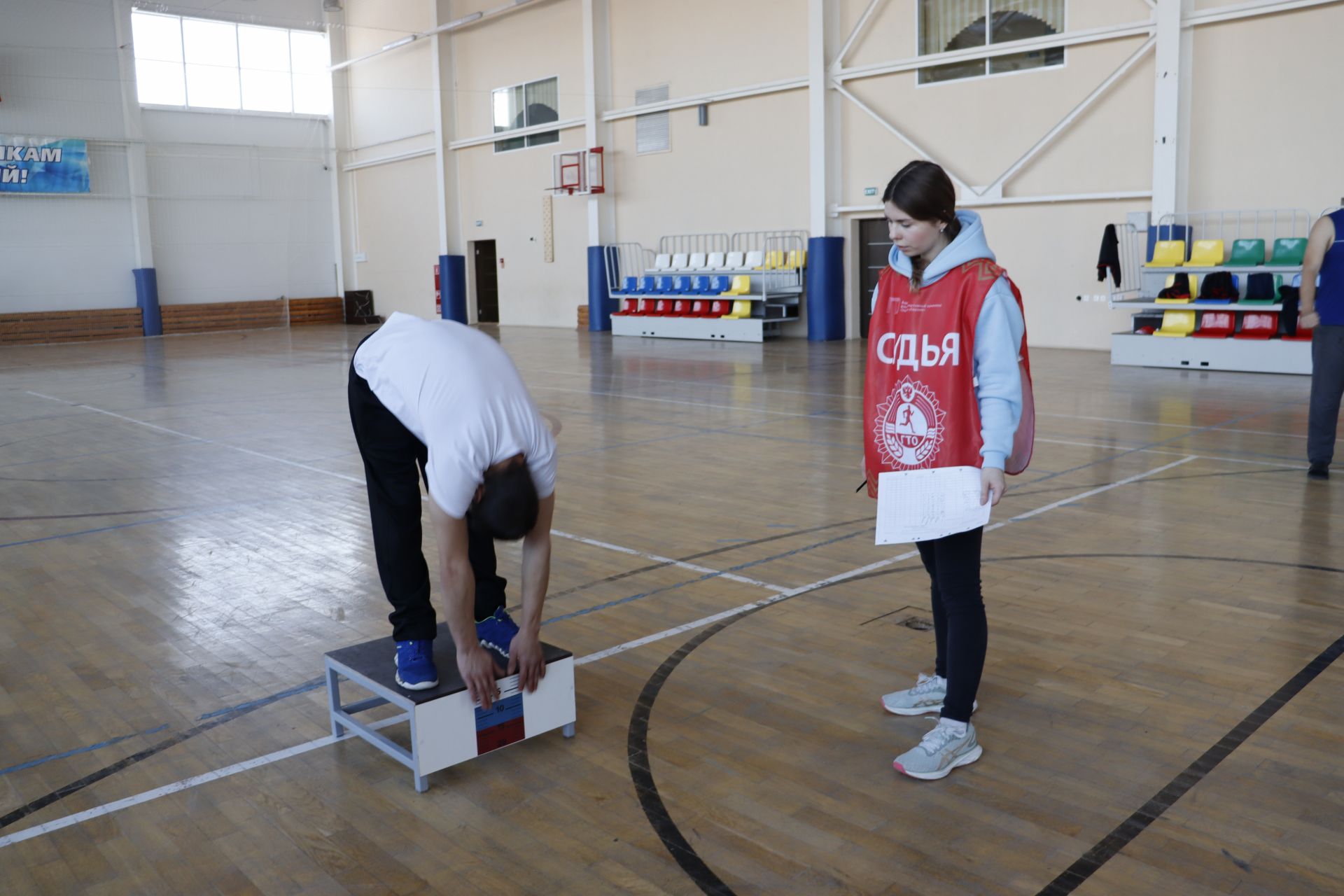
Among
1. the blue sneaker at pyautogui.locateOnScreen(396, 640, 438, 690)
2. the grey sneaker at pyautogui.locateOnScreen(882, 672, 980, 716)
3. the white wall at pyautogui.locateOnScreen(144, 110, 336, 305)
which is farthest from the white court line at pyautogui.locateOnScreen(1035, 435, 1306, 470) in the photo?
the white wall at pyautogui.locateOnScreen(144, 110, 336, 305)

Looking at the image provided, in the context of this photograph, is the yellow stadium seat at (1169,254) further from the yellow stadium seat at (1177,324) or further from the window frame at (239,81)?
the window frame at (239,81)

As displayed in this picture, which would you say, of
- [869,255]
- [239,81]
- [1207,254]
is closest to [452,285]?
[239,81]

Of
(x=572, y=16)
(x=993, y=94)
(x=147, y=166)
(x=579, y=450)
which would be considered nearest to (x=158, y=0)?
(x=147, y=166)

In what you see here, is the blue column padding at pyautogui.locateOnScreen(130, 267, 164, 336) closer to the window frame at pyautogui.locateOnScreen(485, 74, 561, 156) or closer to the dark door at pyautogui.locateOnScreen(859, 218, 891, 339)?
the window frame at pyautogui.locateOnScreen(485, 74, 561, 156)

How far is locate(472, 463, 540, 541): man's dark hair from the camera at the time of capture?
236 cm

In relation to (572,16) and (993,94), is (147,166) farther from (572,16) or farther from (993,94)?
(993,94)

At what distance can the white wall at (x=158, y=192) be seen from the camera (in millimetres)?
22516

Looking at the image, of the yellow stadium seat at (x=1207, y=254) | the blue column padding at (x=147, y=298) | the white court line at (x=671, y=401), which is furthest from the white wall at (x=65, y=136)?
the yellow stadium seat at (x=1207, y=254)

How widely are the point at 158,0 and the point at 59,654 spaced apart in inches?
946

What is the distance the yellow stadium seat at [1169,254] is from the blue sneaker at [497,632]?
11.3 m

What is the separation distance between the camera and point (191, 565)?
5055 millimetres

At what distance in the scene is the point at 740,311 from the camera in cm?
1750

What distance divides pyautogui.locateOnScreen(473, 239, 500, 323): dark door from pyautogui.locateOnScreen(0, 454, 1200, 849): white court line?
2014cm

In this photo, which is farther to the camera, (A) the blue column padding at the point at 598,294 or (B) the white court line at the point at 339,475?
(A) the blue column padding at the point at 598,294
